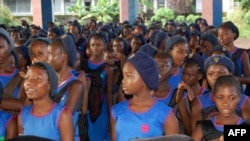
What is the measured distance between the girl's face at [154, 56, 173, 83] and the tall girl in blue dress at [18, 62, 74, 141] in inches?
44.7

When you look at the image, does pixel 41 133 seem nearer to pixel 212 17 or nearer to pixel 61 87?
pixel 61 87

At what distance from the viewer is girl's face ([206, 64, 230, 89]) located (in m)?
3.35

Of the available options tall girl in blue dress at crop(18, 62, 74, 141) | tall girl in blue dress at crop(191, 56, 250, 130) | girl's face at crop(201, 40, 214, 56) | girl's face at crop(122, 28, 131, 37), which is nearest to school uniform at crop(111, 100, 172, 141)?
tall girl in blue dress at crop(18, 62, 74, 141)

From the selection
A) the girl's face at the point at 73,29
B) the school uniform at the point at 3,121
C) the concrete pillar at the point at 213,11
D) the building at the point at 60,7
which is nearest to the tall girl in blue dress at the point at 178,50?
the school uniform at the point at 3,121

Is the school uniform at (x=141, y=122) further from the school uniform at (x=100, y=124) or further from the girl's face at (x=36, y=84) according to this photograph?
the school uniform at (x=100, y=124)

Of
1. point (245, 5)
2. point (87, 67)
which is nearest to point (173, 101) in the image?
point (87, 67)

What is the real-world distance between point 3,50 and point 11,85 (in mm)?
416

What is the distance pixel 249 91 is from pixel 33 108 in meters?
2.88

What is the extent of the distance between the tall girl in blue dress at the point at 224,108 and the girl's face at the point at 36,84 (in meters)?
1.01

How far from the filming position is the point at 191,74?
3.83 meters

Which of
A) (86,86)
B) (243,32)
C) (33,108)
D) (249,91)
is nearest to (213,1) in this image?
(243,32)

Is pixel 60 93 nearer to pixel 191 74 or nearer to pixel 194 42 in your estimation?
pixel 191 74

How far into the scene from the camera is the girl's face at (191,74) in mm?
3818

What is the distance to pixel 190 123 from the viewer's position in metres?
3.29
